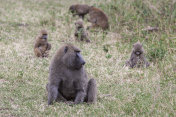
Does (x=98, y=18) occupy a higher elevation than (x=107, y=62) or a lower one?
higher

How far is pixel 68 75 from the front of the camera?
5898mm

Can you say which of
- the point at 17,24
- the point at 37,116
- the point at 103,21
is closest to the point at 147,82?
the point at 37,116

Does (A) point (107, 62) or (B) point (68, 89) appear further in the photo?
(A) point (107, 62)

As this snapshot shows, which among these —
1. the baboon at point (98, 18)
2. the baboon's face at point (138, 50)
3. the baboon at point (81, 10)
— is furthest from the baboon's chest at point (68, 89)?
the baboon at point (81, 10)

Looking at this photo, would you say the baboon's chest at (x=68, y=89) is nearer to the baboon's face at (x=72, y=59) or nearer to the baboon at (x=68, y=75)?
the baboon at (x=68, y=75)

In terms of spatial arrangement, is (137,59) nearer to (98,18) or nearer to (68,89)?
(68,89)

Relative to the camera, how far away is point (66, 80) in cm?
592

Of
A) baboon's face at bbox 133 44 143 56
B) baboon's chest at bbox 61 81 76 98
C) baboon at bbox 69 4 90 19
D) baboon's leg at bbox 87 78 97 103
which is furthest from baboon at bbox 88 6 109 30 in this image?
Result: baboon's chest at bbox 61 81 76 98

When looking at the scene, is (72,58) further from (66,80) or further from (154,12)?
(154,12)

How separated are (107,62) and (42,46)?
2.02m

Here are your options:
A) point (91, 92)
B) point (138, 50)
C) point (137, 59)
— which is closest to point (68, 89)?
point (91, 92)

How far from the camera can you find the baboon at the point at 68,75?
5.84 metres

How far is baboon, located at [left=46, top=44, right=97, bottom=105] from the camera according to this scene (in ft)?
19.2

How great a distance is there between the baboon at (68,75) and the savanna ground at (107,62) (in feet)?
0.76
